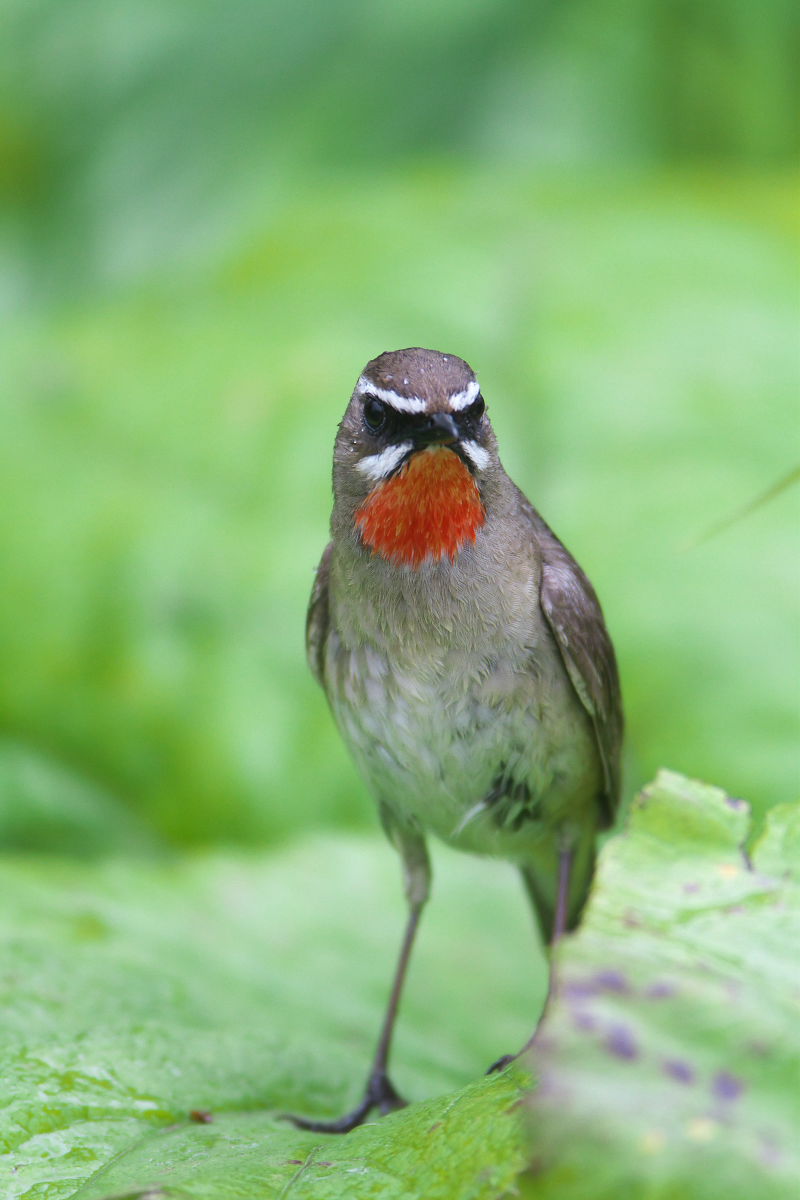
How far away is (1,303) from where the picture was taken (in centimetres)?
640

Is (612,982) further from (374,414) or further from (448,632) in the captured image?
Result: (374,414)

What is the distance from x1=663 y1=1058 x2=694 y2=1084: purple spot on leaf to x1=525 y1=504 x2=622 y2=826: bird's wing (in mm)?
1882

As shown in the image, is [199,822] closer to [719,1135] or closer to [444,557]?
[444,557]

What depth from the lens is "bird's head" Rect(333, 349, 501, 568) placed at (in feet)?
10.6

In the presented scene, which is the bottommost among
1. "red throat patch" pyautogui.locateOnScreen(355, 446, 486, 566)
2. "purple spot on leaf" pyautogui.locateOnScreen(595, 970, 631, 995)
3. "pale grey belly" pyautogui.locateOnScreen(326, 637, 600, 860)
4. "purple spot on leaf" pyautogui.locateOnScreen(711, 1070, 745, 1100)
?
"pale grey belly" pyautogui.locateOnScreen(326, 637, 600, 860)

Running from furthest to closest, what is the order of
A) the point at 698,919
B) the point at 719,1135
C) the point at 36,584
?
the point at 36,584, the point at 698,919, the point at 719,1135

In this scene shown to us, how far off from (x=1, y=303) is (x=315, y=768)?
3309 millimetres

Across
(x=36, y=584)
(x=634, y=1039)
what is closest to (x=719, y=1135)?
(x=634, y=1039)

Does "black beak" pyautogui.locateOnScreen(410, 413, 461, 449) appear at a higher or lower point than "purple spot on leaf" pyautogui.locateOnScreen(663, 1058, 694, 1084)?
higher

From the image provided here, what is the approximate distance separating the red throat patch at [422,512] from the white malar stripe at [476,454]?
41mm

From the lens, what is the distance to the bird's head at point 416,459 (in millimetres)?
3238

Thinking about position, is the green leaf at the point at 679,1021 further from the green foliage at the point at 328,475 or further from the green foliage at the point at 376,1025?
the green foliage at the point at 328,475

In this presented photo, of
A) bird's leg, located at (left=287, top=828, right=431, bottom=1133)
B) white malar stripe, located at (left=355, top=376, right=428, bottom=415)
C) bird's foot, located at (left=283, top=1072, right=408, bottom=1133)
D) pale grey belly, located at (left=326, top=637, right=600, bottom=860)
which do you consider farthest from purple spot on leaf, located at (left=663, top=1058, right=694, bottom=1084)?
white malar stripe, located at (left=355, top=376, right=428, bottom=415)

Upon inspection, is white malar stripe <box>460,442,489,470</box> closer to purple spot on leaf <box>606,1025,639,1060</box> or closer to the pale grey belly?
the pale grey belly
